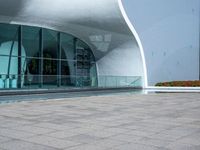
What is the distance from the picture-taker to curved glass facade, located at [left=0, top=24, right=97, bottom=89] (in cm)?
2040

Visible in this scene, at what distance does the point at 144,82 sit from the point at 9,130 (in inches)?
723

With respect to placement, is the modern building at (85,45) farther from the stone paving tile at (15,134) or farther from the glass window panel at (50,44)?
the stone paving tile at (15,134)

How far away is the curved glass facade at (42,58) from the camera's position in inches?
803

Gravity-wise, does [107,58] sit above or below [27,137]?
above

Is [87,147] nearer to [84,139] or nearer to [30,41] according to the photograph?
[84,139]

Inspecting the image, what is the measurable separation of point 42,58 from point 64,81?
3104mm

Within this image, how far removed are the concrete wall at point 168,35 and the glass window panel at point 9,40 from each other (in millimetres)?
7312

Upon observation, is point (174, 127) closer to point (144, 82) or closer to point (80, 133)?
point (80, 133)

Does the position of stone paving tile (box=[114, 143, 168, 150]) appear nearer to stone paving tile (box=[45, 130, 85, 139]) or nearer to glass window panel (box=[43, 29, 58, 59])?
stone paving tile (box=[45, 130, 85, 139])

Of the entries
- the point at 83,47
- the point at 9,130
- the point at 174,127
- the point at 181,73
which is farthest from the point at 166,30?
the point at 9,130

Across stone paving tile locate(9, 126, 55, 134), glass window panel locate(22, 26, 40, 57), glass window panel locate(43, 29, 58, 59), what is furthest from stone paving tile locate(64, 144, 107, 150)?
glass window panel locate(43, 29, 58, 59)

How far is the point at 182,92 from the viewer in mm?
24156

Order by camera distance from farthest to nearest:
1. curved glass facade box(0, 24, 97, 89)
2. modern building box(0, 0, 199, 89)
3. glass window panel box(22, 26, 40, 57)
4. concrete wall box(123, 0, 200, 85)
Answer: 1. concrete wall box(123, 0, 200, 85)
2. glass window panel box(22, 26, 40, 57)
3. curved glass facade box(0, 24, 97, 89)
4. modern building box(0, 0, 199, 89)

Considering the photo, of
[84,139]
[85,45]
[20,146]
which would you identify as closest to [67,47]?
[85,45]
